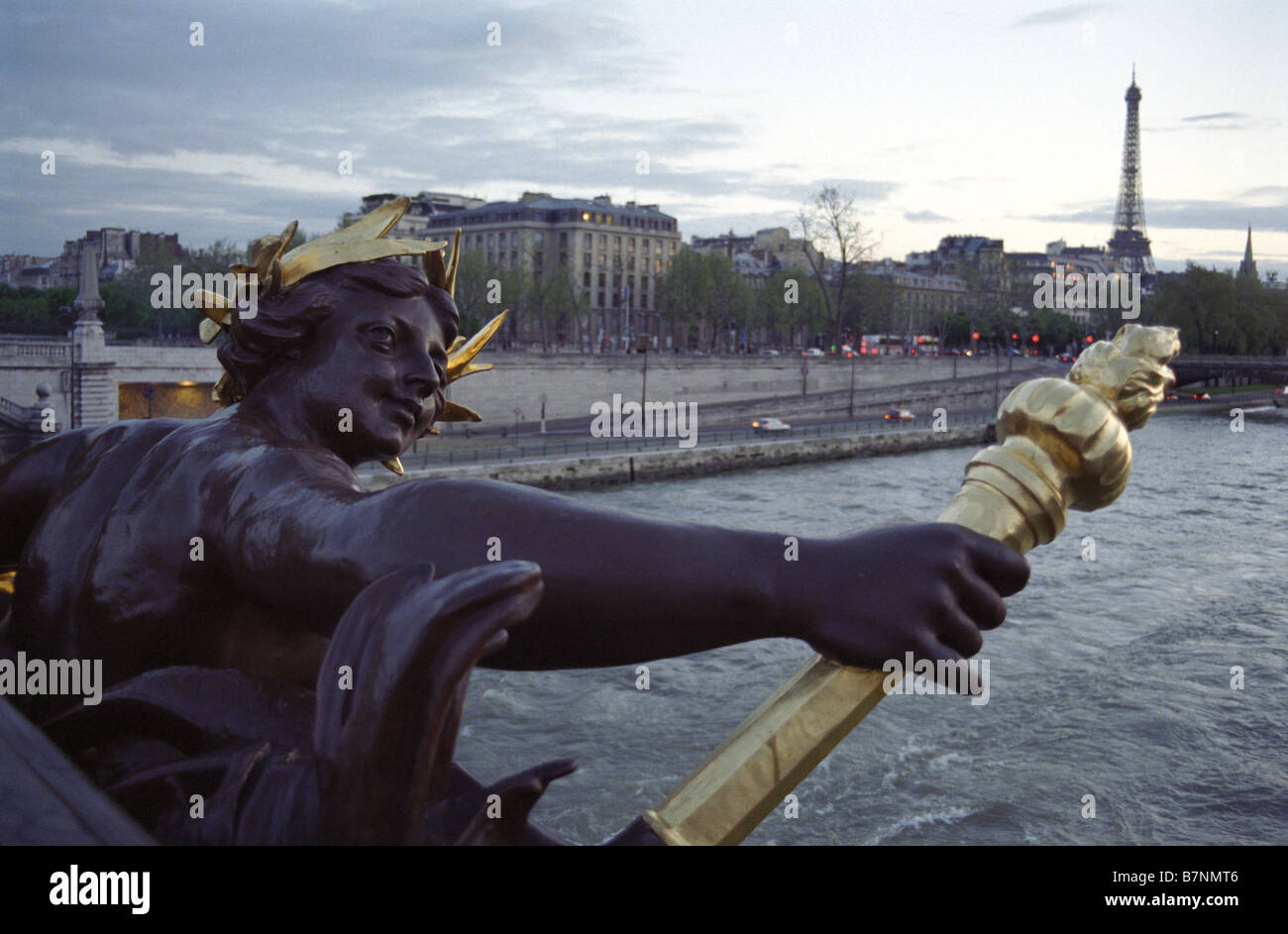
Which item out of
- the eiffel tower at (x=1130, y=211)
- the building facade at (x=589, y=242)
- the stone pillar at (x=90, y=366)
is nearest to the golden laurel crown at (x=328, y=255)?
the stone pillar at (x=90, y=366)

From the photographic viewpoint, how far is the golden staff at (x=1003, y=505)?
1.31 meters

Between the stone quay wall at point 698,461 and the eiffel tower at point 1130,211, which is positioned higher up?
the eiffel tower at point 1130,211

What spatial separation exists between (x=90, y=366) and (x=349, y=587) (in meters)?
32.4

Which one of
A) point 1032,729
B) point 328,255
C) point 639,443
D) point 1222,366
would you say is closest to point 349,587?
point 328,255

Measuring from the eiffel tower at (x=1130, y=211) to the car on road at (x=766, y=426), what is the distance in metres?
95.7

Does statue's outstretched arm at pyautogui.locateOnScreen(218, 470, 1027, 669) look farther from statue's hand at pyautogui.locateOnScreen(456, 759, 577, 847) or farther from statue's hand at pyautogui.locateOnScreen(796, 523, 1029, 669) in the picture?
statue's hand at pyautogui.locateOnScreen(456, 759, 577, 847)

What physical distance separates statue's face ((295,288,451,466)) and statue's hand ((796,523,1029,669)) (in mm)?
622

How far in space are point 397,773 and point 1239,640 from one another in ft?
70.5

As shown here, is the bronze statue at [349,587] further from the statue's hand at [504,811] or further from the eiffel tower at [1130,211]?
the eiffel tower at [1130,211]

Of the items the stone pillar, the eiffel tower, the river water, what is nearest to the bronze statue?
the river water

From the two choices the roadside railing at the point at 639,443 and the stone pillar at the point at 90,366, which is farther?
the stone pillar at the point at 90,366

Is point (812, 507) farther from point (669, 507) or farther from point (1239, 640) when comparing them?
point (1239, 640)

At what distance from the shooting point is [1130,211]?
13350 cm
